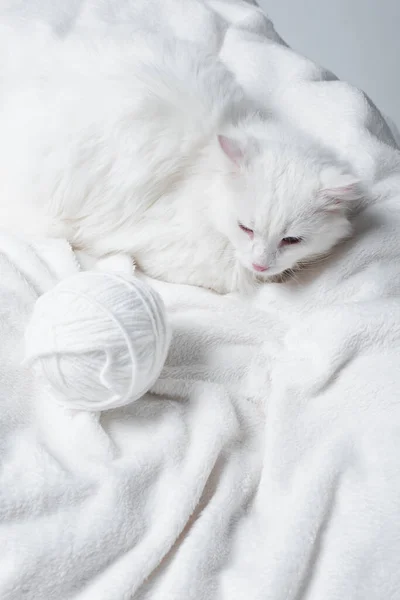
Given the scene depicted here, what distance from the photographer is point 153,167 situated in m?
1.14

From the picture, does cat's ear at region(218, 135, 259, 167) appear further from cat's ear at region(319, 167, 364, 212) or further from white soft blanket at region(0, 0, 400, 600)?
white soft blanket at region(0, 0, 400, 600)

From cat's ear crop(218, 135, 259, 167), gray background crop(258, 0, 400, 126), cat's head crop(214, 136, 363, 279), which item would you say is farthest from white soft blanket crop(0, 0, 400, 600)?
gray background crop(258, 0, 400, 126)

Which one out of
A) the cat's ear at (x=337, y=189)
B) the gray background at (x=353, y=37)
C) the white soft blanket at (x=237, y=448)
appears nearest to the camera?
the white soft blanket at (x=237, y=448)

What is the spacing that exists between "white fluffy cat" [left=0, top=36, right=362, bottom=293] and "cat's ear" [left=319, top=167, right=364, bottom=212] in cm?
1

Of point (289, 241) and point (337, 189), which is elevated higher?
point (337, 189)

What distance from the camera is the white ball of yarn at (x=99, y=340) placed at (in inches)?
33.8

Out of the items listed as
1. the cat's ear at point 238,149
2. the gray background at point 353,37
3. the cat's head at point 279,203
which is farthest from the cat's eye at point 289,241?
the gray background at point 353,37

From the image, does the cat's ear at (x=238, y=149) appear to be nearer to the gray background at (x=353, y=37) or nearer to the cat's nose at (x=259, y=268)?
the cat's nose at (x=259, y=268)

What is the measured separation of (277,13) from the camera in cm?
206

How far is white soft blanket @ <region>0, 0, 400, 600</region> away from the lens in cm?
79

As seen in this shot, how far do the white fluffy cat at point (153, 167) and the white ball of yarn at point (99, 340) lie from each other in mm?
272

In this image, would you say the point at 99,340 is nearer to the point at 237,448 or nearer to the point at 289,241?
the point at 237,448

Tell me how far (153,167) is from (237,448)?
1.71ft

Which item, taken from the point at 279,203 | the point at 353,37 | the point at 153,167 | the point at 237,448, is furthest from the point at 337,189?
the point at 353,37
